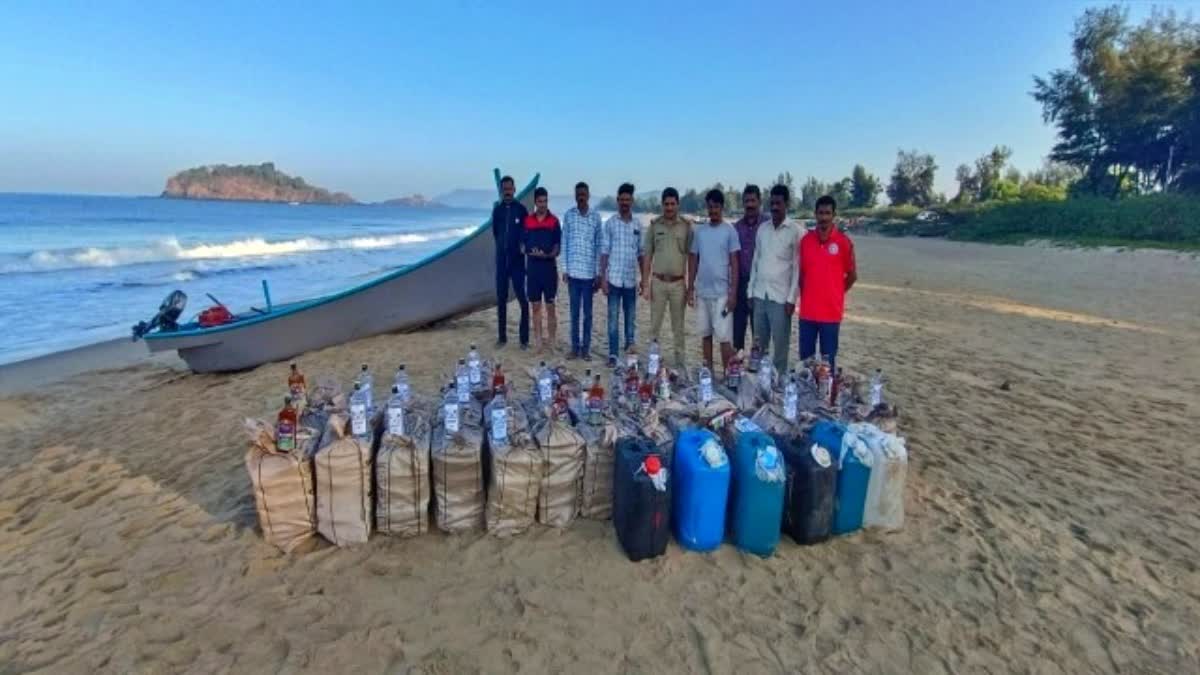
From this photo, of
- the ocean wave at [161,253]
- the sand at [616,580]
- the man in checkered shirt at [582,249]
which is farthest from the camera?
the ocean wave at [161,253]

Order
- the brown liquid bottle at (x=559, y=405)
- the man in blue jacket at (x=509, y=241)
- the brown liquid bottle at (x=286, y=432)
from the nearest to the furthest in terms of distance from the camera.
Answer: the brown liquid bottle at (x=286, y=432) < the brown liquid bottle at (x=559, y=405) < the man in blue jacket at (x=509, y=241)

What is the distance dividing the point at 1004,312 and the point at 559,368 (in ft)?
32.3

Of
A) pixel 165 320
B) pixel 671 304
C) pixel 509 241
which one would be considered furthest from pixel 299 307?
pixel 671 304

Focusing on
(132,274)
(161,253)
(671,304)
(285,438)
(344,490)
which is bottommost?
(132,274)

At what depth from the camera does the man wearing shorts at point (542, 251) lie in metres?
6.64

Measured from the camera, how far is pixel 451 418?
3414mm

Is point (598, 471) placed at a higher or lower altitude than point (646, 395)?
lower

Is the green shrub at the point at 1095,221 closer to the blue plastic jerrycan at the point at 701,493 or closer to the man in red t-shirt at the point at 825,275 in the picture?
the man in red t-shirt at the point at 825,275

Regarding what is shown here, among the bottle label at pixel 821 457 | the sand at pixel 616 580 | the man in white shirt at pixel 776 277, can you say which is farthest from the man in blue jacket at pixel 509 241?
the bottle label at pixel 821 457

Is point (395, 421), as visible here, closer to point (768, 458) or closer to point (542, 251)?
point (768, 458)

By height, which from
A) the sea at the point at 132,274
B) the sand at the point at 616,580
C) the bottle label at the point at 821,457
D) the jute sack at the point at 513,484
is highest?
the bottle label at the point at 821,457

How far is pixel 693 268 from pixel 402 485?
3.42 m

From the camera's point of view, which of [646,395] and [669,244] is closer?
[646,395]

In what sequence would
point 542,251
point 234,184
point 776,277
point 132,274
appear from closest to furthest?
point 776,277 < point 542,251 < point 132,274 < point 234,184
